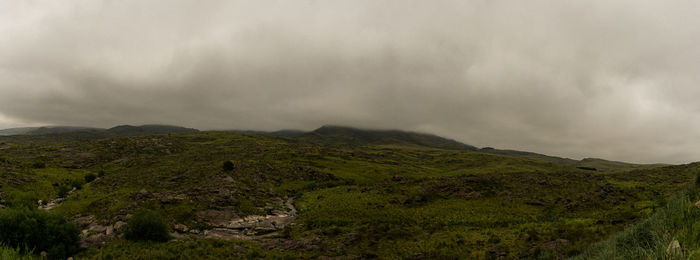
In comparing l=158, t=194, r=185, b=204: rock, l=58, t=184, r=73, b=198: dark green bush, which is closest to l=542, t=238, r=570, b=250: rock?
l=158, t=194, r=185, b=204: rock

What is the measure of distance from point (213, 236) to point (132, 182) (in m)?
39.6

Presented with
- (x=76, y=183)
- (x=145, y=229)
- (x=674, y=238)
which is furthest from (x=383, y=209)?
(x=76, y=183)

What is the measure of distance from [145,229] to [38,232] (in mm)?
7959

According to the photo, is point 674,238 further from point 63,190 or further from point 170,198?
point 63,190

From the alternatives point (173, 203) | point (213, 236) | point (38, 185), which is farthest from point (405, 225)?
point (38, 185)

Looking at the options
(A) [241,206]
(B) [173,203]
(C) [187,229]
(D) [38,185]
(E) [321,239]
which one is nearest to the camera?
(E) [321,239]

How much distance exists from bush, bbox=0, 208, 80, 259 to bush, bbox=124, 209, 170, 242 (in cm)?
452

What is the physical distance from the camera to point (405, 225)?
37500 millimetres

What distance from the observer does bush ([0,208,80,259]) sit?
2058 centimetres

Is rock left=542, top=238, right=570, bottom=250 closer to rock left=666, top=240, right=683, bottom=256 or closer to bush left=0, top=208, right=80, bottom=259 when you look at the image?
rock left=666, top=240, right=683, bottom=256

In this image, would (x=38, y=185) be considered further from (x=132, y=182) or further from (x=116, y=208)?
(x=116, y=208)

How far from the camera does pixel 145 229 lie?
2845 centimetres

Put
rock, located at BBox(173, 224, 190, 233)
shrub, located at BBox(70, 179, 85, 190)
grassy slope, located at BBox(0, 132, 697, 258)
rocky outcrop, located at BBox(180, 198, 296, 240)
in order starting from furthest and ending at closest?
shrub, located at BBox(70, 179, 85, 190) < rocky outcrop, located at BBox(180, 198, 296, 240) < rock, located at BBox(173, 224, 190, 233) < grassy slope, located at BBox(0, 132, 697, 258)

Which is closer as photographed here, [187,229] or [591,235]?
[591,235]
